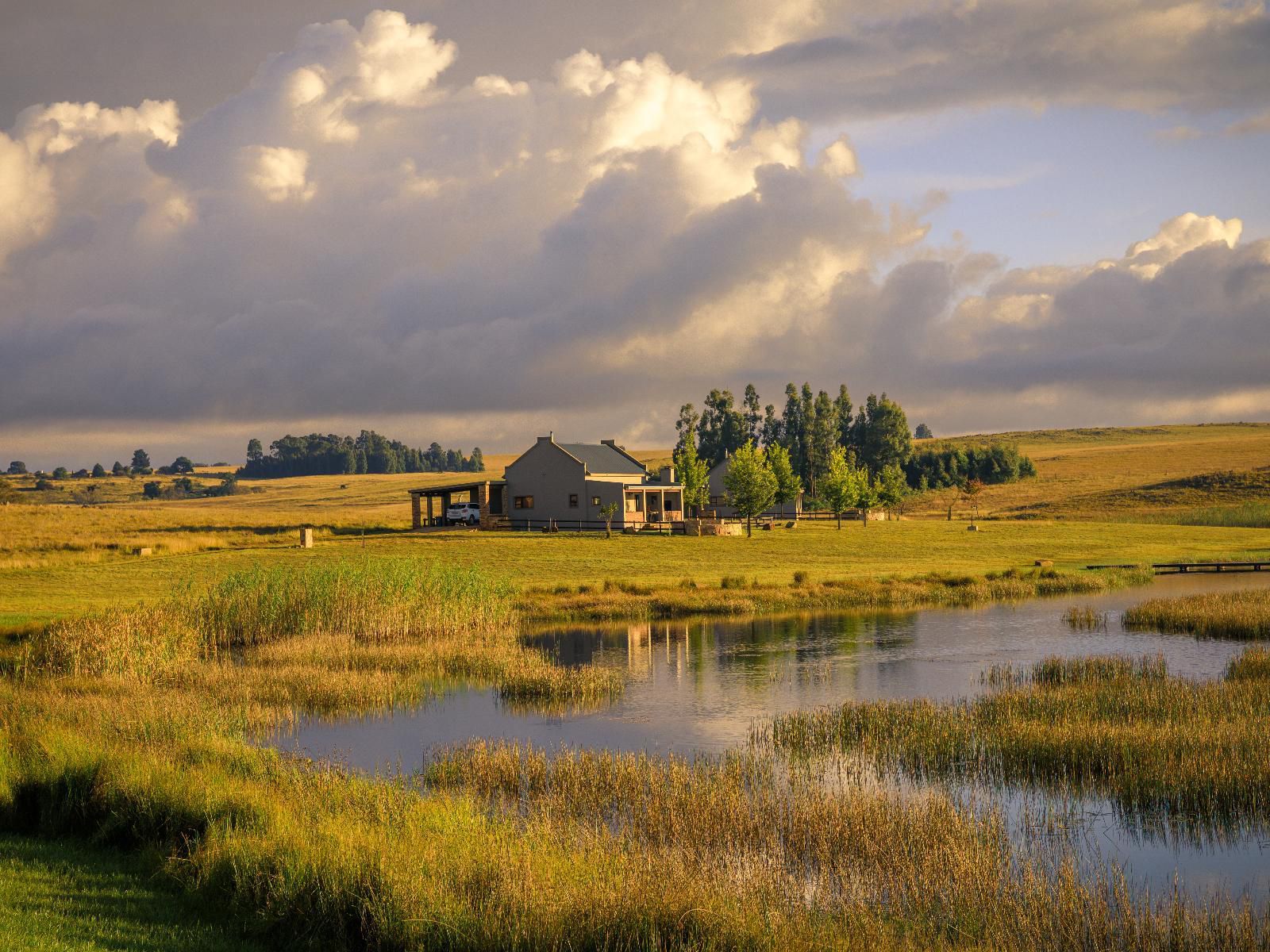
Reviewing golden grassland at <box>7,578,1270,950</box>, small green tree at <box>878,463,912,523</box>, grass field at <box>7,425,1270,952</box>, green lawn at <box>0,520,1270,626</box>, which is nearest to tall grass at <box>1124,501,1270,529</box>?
green lawn at <box>0,520,1270,626</box>

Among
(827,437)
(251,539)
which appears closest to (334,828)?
(251,539)

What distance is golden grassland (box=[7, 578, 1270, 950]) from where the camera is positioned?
10.6m

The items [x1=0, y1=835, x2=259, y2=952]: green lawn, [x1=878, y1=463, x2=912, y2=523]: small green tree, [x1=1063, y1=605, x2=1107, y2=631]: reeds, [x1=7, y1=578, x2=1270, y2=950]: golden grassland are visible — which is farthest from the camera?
[x1=878, y1=463, x2=912, y2=523]: small green tree

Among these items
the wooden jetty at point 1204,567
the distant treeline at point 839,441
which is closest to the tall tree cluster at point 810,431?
the distant treeline at point 839,441

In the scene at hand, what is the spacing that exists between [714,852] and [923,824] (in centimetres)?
287

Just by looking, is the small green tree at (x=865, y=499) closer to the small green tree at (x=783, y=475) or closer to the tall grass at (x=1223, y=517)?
the small green tree at (x=783, y=475)

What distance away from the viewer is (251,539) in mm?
67000

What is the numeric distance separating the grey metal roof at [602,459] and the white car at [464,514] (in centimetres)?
838

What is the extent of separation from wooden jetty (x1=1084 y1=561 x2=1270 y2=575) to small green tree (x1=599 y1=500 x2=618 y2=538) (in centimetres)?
3004

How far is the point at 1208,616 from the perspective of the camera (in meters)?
34.7

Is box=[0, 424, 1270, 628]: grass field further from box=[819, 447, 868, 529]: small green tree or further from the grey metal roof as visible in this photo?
the grey metal roof

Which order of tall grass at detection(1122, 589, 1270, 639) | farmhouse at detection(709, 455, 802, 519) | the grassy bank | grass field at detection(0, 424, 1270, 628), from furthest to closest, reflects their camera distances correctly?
farmhouse at detection(709, 455, 802, 519)
grass field at detection(0, 424, 1270, 628)
tall grass at detection(1122, 589, 1270, 639)
the grassy bank

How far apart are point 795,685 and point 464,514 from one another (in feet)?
197

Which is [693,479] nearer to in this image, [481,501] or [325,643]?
[481,501]
